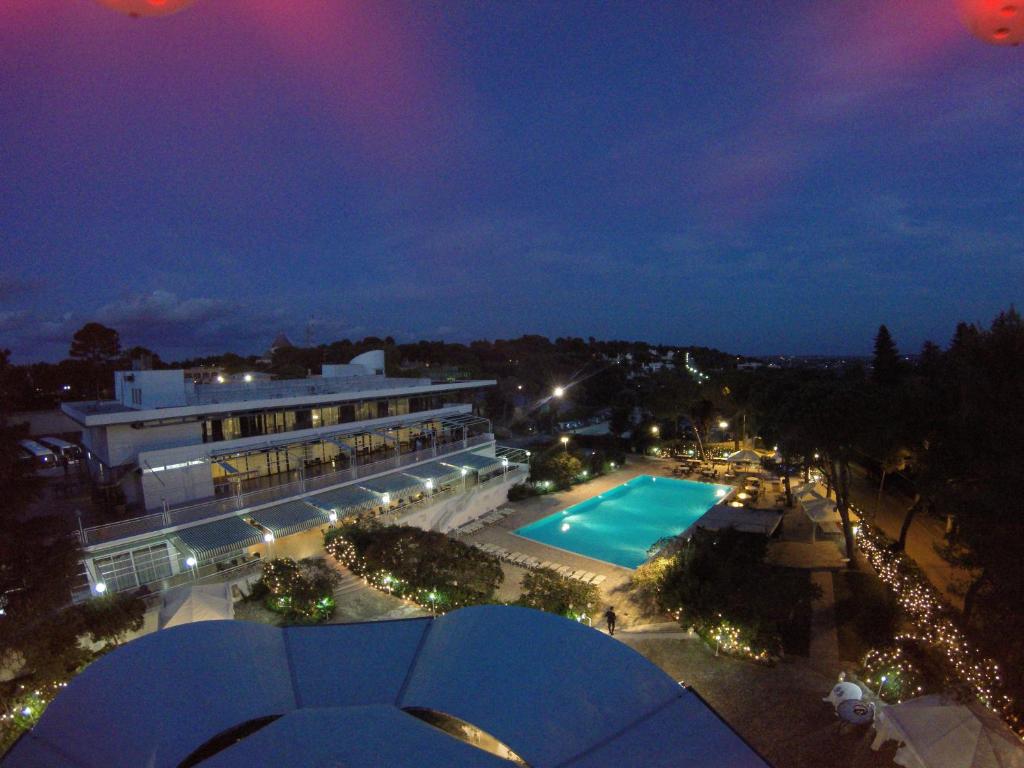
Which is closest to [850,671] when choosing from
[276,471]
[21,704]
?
[21,704]

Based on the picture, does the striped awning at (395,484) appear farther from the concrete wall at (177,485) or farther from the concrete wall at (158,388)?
the concrete wall at (158,388)

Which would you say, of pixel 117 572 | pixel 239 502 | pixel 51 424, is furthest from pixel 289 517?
pixel 51 424

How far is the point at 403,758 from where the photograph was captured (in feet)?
14.7

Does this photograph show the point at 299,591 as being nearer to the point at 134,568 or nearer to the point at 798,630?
the point at 134,568

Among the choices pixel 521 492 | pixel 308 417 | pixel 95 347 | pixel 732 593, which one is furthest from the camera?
pixel 95 347

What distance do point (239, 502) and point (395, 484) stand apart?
5.54m

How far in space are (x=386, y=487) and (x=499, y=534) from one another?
5.11m

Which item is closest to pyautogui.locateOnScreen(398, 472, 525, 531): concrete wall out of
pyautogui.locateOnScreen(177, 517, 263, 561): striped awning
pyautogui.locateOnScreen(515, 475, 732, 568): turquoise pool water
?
pyautogui.locateOnScreen(515, 475, 732, 568): turquoise pool water

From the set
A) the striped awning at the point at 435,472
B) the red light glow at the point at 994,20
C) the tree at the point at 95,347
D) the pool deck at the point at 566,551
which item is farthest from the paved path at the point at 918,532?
the tree at the point at 95,347

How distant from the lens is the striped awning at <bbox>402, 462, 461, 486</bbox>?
68.9ft

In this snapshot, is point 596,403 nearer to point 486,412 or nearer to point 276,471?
point 486,412

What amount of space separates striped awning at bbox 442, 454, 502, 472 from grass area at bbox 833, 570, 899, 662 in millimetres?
13949

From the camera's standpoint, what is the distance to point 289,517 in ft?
52.5

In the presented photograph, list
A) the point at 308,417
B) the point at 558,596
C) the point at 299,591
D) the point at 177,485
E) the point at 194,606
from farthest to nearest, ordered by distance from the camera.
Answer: the point at 308,417
the point at 177,485
the point at 299,591
the point at 558,596
the point at 194,606
